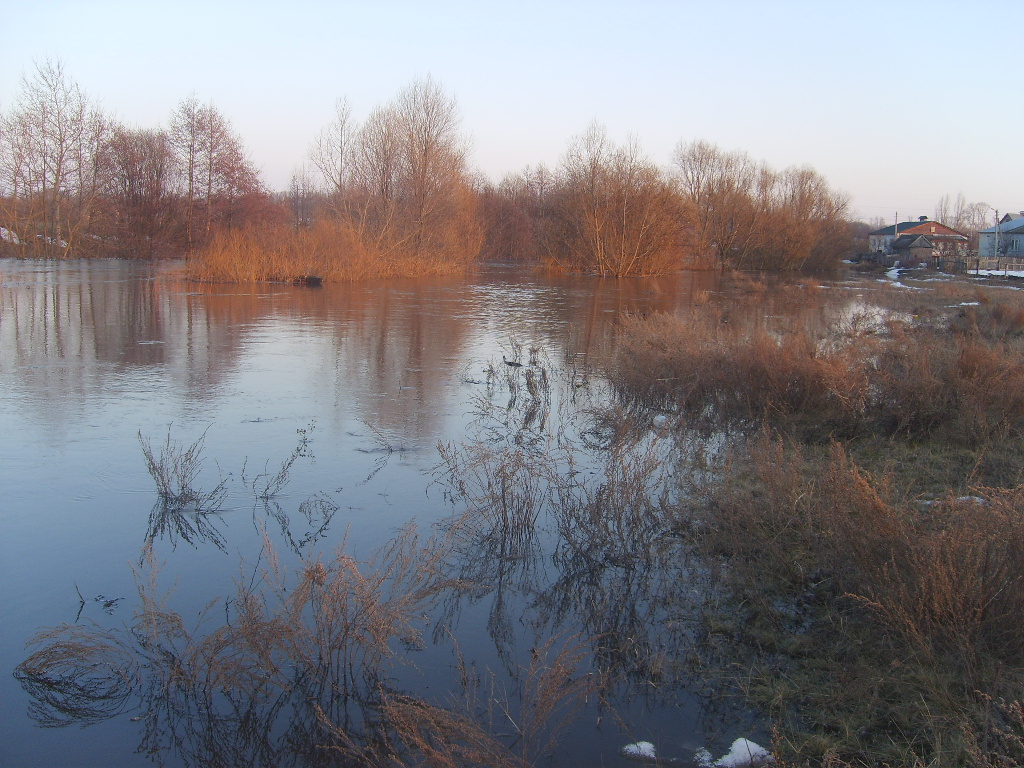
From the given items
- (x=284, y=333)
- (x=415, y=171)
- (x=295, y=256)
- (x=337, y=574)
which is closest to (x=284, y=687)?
(x=337, y=574)

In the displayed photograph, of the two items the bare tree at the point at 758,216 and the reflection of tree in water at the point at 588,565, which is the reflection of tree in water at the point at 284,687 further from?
the bare tree at the point at 758,216

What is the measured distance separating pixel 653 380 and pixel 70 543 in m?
6.90

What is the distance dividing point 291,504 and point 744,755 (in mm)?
3902

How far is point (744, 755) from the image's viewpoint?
10.4 ft

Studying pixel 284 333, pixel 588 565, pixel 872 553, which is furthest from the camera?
pixel 284 333

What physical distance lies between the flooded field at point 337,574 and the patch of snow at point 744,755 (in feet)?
0.22

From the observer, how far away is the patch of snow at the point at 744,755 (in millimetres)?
3129

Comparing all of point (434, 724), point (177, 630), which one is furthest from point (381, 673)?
point (177, 630)

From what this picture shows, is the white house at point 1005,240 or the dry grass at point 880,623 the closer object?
the dry grass at point 880,623

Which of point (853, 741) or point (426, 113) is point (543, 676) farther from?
point (426, 113)

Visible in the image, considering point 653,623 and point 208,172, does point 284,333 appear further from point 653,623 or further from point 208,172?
point 208,172

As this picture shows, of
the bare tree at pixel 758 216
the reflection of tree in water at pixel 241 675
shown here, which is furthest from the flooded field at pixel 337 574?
the bare tree at pixel 758 216

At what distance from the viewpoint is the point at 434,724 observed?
9.93 feet

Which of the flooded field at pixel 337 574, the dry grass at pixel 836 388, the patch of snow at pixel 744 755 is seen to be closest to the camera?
the patch of snow at pixel 744 755
